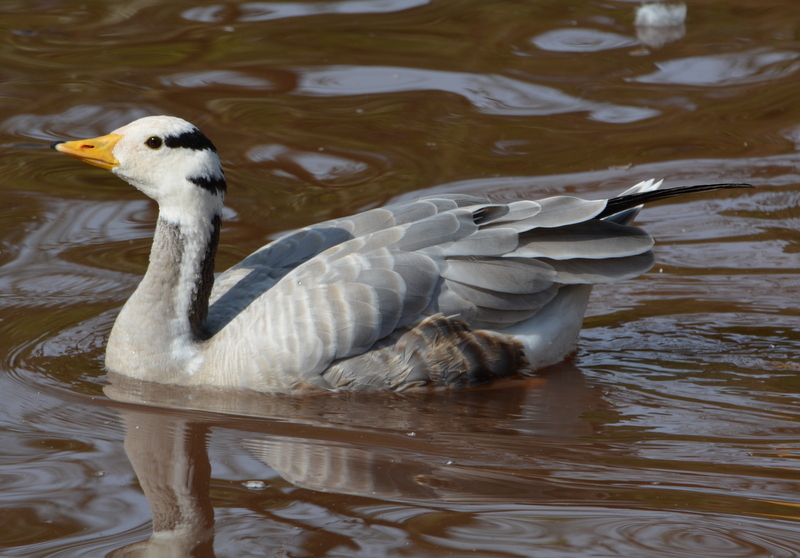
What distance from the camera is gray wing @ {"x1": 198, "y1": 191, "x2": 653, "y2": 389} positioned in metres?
5.27

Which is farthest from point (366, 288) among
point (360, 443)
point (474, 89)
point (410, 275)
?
point (474, 89)

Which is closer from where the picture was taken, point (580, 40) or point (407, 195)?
point (407, 195)

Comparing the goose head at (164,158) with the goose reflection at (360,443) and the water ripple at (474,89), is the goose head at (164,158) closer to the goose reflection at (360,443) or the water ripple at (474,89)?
the goose reflection at (360,443)

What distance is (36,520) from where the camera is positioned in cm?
402

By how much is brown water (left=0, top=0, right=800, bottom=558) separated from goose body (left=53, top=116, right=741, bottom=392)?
0.21 m

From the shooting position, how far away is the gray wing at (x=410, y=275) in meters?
5.27

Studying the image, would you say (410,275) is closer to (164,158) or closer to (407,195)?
(164,158)

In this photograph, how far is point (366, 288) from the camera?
208 inches

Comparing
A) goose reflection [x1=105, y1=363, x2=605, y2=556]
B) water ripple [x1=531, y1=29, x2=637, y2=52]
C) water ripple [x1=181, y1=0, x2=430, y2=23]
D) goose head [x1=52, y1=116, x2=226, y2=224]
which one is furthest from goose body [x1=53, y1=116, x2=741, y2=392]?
water ripple [x1=181, y1=0, x2=430, y2=23]

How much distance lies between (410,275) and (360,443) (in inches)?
41.5

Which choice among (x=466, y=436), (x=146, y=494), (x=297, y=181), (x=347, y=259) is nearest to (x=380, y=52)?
(x=297, y=181)

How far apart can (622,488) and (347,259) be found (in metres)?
1.98

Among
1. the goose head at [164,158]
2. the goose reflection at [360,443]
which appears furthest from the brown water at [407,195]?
the goose head at [164,158]

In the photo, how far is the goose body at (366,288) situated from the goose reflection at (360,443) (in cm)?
16
